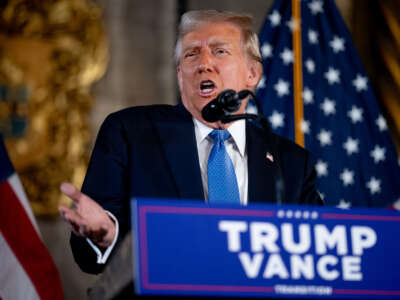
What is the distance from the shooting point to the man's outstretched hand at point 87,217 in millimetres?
1774

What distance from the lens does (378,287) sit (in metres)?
1.71

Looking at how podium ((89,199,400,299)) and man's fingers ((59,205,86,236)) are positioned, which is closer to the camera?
podium ((89,199,400,299))

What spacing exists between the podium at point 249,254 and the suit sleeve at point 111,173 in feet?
2.55

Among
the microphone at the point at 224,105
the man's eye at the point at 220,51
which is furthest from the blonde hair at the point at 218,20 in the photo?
the microphone at the point at 224,105

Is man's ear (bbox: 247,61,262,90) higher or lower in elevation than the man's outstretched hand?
higher

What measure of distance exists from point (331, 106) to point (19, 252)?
6.98ft

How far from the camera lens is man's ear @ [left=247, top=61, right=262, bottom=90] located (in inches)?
117

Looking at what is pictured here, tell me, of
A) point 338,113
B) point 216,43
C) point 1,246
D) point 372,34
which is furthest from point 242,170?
point 372,34

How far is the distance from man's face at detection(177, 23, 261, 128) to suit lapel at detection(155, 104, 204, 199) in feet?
0.33

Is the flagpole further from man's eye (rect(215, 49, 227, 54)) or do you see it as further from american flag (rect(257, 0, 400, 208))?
man's eye (rect(215, 49, 227, 54))

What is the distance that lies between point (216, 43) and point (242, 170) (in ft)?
1.86

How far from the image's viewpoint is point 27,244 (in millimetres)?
3658

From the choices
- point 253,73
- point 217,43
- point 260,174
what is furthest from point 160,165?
point 253,73

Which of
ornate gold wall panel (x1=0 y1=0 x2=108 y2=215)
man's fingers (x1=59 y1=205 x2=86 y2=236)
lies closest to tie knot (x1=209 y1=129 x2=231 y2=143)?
man's fingers (x1=59 y1=205 x2=86 y2=236)
